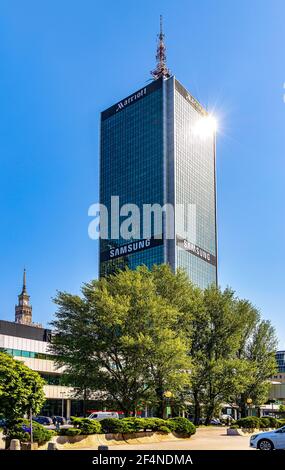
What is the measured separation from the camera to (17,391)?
98.0ft

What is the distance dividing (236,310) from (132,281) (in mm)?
18309

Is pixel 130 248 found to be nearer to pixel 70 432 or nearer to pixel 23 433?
pixel 70 432

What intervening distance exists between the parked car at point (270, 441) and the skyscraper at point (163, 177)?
137 m

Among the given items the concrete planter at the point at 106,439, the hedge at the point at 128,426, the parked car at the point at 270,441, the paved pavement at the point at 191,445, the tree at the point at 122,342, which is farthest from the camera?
the tree at the point at 122,342

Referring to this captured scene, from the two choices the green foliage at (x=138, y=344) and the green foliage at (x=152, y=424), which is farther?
the green foliage at (x=138, y=344)

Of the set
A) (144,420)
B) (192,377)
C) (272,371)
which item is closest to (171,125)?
(272,371)

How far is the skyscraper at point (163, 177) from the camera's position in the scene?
575ft

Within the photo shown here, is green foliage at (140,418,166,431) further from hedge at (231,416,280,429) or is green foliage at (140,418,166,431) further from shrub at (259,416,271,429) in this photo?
shrub at (259,416,271,429)

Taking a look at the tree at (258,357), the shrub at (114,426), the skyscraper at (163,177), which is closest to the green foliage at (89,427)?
the shrub at (114,426)

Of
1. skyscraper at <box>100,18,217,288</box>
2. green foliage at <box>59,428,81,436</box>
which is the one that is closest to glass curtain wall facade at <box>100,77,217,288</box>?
skyscraper at <box>100,18,217,288</box>

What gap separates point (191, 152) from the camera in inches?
7505

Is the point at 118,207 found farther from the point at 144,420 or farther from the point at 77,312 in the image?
the point at 144,420

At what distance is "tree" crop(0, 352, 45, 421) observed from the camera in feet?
97.6

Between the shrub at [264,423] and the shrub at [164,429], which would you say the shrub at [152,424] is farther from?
the shrub at [264,423]
